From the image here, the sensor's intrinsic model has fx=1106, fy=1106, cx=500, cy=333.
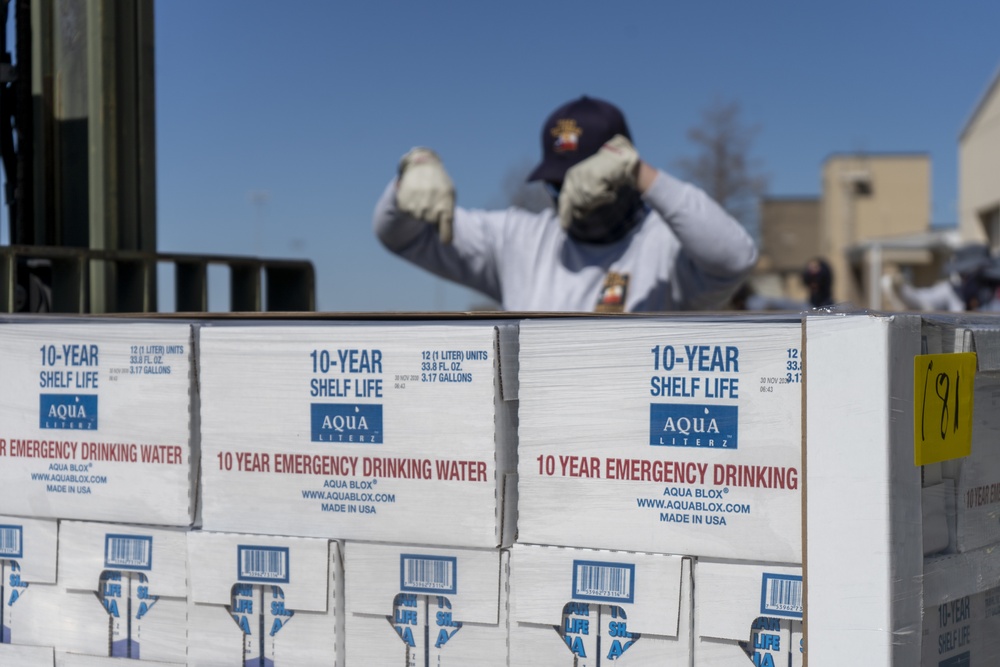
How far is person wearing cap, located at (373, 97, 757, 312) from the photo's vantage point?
3627mm

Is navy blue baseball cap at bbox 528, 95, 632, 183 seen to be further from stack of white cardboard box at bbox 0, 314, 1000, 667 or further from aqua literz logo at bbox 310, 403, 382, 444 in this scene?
aqua literz logo at bbox 310, 403, 382, 444

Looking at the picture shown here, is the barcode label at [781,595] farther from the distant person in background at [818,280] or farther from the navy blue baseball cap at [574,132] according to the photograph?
the distant person in background at [818,280]

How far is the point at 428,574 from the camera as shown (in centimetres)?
200

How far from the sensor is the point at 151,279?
3.10 meters

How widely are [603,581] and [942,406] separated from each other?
0.63 meters

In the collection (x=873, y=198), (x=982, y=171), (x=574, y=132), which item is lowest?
(x=574, y=132)

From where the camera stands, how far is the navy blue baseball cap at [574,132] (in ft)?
13.2

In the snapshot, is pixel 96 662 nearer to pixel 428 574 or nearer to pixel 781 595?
pixel 428 574

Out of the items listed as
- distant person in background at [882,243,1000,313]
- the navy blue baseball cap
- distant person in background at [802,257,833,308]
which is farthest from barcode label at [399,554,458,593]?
distant person in background at [882,243,1000,313]

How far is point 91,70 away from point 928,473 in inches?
92.7

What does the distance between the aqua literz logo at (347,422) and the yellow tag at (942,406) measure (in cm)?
94

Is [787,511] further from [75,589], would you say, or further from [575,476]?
[75,589]

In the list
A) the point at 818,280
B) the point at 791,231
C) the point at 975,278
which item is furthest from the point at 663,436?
the point at 791,231

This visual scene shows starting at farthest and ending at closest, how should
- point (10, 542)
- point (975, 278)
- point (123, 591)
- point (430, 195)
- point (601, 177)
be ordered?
point (975, 278)
point (430, 195)
point (601, 177)
point (10, 542)
point (123, 591)
